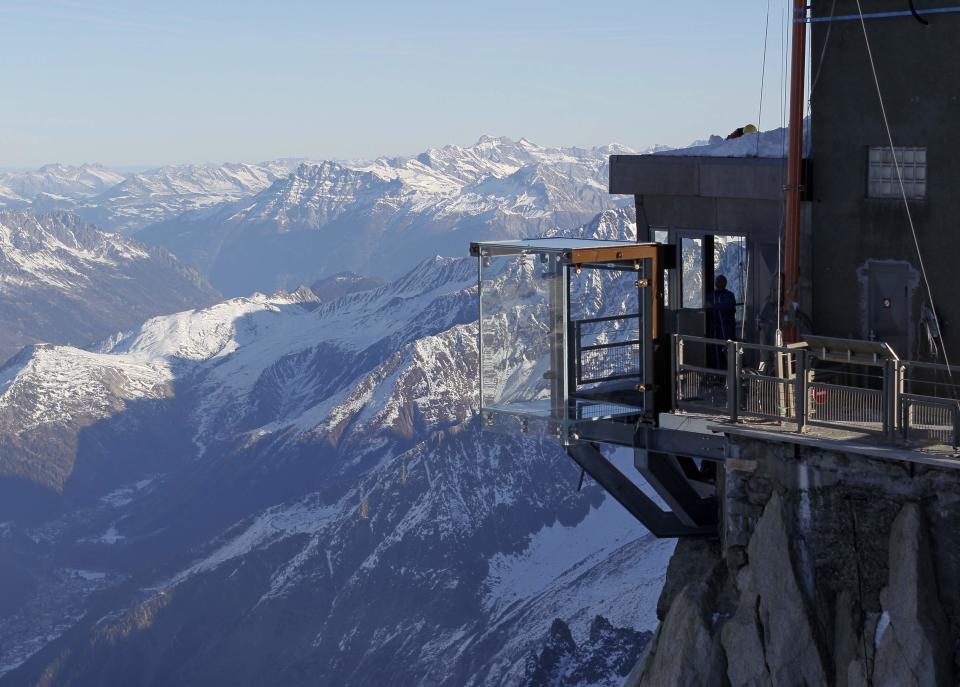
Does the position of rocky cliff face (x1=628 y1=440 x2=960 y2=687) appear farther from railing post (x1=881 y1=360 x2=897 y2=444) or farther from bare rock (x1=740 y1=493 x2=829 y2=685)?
railing post (x1=881 y1=360 x2=897 y2=444)

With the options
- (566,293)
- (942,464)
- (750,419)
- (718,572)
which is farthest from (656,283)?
(942,464)

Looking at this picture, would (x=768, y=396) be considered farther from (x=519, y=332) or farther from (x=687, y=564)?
(x=519, y=332)

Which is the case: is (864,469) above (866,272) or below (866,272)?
below

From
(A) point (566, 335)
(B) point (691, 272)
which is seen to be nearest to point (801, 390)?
(A) point (566, 335)

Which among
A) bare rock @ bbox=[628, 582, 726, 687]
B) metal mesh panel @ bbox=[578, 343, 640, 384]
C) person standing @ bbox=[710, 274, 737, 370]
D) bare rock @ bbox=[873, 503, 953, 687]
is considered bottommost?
bare rock @ bbox=[628, 582, 726, 687]

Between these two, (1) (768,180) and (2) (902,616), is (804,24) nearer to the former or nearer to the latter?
(1) (768,180)

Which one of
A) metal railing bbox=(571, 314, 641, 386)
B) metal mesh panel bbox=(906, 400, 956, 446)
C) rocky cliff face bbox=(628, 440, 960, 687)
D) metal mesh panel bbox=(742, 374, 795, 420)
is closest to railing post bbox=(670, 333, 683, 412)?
metal railing bbox=(571, 314, 641, 386)

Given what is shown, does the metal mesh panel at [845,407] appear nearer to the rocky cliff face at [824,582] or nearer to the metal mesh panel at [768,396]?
the metal mesh panel at [768,396]
